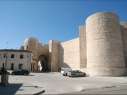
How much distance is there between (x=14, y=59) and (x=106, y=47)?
30387 mm

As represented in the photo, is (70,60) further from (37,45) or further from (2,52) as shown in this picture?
(2,52)

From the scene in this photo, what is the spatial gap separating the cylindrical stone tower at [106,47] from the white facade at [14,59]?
23834mm

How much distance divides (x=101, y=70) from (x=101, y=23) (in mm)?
10313

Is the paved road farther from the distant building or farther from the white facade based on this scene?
the white facade

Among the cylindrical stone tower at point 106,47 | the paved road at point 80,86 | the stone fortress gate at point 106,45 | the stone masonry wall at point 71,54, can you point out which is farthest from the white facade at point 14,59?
the paved road at point 80,86

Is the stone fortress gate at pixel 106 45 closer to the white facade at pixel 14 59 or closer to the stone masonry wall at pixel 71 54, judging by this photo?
the stone masonry wall at pixel 71 54

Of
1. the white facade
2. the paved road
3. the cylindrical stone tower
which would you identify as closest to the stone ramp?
the paved road

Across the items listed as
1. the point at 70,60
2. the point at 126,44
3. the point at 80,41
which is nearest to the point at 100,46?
the point at 126,44

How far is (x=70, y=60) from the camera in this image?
63531mm

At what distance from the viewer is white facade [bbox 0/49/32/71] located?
60.0 metres

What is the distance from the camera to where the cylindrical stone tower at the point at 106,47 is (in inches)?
1657

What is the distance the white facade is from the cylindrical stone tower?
23834mm

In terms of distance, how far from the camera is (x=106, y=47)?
42.4m

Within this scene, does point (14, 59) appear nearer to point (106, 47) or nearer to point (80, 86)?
point (106, 47)
